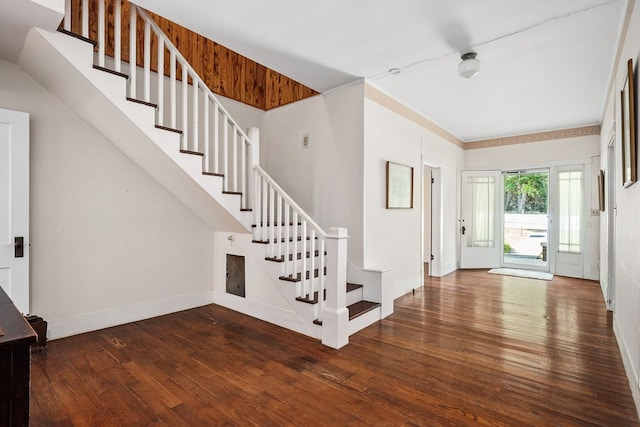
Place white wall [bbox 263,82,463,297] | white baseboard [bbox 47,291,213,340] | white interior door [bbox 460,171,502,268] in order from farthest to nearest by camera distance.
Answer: white interior door [bbox 460,171,502,268] < white wall [bbox 263,82,463,297] < white baseboard [bbox 47,291,213,340]

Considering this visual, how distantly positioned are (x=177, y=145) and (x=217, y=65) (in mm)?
1893

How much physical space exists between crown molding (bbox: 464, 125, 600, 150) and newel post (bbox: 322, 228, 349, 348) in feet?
17.9

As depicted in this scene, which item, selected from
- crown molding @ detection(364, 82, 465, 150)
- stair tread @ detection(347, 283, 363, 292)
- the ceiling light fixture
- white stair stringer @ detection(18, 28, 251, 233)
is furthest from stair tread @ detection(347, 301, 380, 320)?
the ceiling light fixture

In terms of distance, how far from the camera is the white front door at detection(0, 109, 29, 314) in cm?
267

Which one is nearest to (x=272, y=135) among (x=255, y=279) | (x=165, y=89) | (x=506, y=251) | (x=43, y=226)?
(x=165, y=89)

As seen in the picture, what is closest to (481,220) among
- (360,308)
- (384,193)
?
(384,193)

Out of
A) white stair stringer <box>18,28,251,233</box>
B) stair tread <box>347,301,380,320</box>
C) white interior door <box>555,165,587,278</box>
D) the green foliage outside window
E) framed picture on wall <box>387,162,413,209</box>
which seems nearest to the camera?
white stair stringer <box>18,28,251,233</box>

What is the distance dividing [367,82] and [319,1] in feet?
5.21

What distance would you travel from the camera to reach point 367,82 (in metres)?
3.95

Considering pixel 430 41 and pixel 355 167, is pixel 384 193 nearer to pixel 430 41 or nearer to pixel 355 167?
pixel 355 167

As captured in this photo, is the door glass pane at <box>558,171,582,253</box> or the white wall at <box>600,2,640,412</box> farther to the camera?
the door glass pane at <box>558,171,582,253</box>

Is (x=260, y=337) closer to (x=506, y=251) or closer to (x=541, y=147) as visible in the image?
(x=541, y=147)

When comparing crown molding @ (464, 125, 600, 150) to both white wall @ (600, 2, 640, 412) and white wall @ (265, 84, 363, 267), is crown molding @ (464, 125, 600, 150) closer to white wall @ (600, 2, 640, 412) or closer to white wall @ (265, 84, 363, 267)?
white wall @ (600, 2, 640, 412)

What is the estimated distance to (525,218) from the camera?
804 cm
